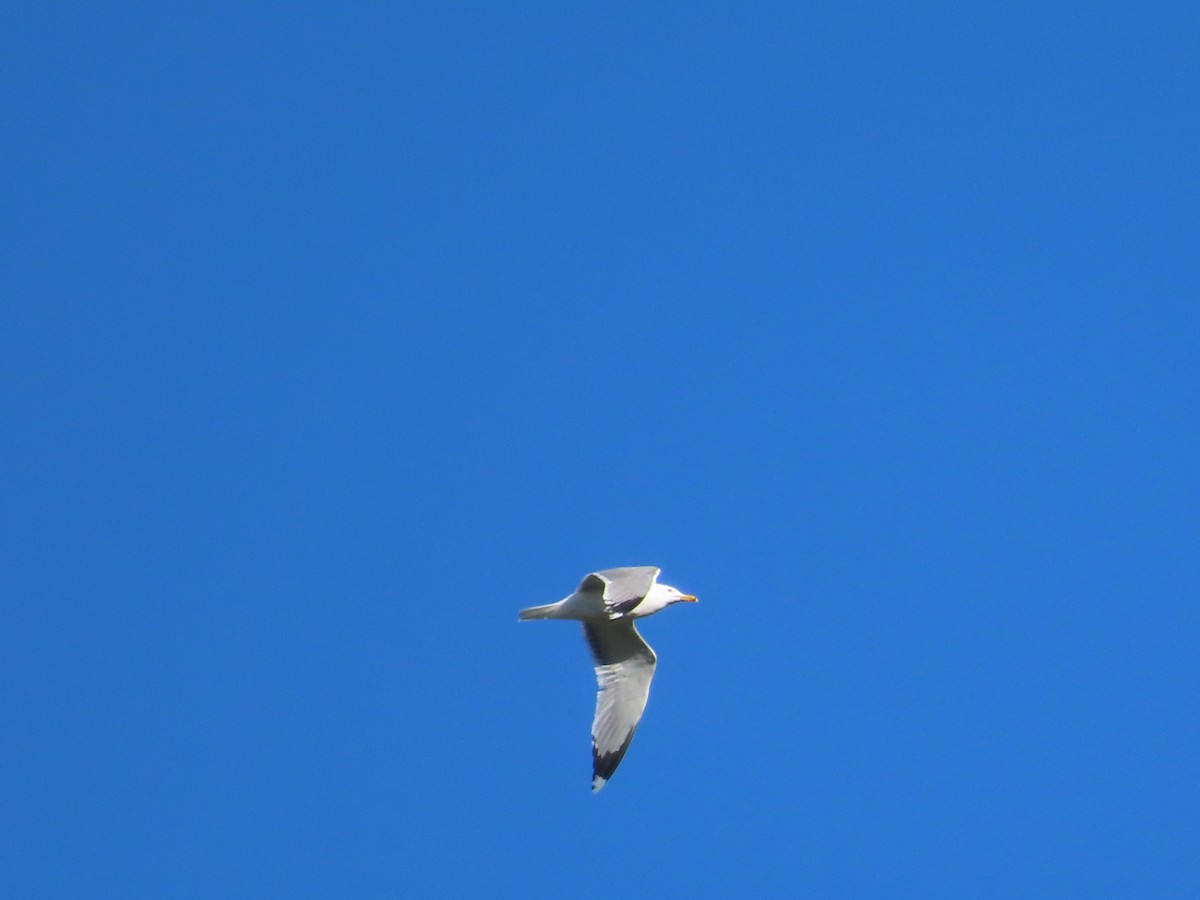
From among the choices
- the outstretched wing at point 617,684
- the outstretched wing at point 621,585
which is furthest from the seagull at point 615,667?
the outstretched wing at point 621,585

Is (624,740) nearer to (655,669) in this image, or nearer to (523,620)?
(655,669)

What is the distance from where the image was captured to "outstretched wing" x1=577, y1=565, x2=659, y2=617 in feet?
34.5

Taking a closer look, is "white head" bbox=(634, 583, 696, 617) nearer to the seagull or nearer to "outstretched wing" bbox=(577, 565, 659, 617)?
the seagull

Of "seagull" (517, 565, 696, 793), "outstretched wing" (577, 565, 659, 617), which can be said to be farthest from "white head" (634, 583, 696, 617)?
"outstretched wing" (577, 565, 659, 617)

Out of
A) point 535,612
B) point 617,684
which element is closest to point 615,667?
point 617,684

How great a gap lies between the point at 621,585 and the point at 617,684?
1592 mm

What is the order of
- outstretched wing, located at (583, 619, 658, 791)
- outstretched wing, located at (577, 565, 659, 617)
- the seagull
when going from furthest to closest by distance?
outstretched wing, located at (583, 619, 658, 791)
the seagull
outstretched wing, located at (577, 565, 659, 617)

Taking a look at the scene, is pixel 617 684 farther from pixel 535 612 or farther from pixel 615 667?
pixel 535 612

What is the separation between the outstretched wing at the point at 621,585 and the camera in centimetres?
1051

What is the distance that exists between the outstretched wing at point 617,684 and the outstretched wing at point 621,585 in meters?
1.08

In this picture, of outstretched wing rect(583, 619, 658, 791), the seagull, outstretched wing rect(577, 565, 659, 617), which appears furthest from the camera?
outstretched wing rect(583, 619, 658, 791)

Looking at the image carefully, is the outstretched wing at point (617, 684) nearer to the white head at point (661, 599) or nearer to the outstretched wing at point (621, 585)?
the white head at point (661, 599)

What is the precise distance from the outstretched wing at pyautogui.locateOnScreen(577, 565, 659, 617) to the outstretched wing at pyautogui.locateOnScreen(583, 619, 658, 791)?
108 cm

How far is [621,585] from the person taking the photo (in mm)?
10680
